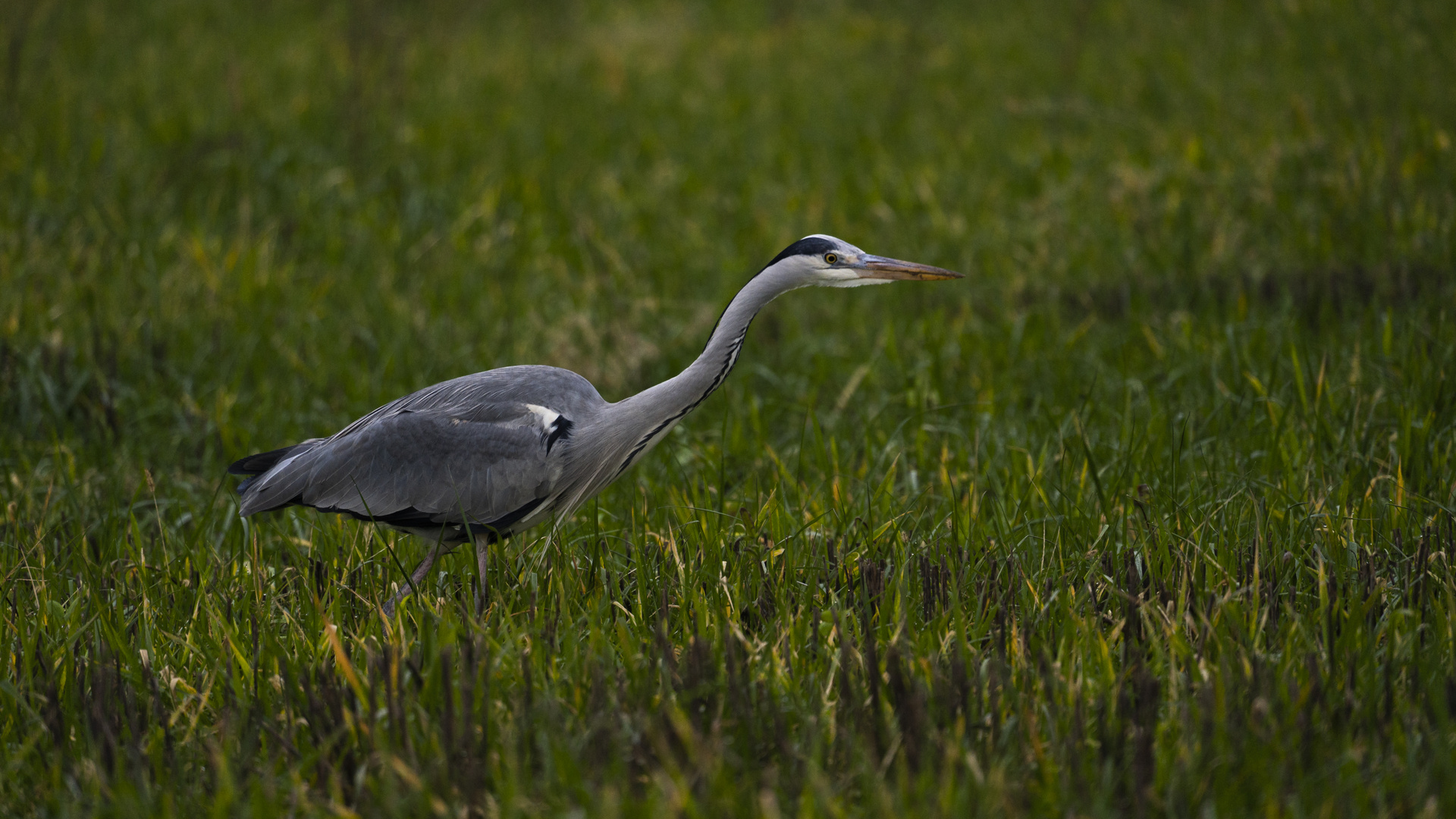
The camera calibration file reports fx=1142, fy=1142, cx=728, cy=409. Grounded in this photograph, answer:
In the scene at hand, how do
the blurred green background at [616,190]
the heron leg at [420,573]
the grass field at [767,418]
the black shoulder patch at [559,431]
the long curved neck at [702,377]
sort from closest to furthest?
the grass field at [767,418] → the heron leg at [420,573] → the long curved neck at [702,377] → the black shoulder patch at [559,431] → the blurred green background at [616,190]

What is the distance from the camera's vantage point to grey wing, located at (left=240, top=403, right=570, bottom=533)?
392cm

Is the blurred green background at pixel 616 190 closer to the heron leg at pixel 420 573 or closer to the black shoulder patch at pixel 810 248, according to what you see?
the heron leg at pixel 420 573

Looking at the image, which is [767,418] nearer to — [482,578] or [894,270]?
[894,270]

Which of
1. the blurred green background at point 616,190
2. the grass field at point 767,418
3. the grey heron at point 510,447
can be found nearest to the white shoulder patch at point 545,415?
the grey heron at point 510,447

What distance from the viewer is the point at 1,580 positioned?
349 centimetres

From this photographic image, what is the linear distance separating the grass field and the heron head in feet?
2.61

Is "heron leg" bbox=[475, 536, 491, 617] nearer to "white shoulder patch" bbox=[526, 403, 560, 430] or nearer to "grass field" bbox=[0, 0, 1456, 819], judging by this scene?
"grass field" bbox=[0, 0, 1456, 819]

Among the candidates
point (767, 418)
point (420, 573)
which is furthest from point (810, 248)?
point (767, 418)

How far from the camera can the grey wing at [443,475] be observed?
12.9 ft

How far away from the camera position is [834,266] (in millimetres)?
3777

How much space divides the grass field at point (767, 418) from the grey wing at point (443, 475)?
20cm

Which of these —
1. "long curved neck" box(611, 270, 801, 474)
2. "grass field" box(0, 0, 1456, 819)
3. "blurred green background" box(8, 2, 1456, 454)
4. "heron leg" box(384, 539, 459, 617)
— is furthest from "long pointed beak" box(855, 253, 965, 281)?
"blurred green background" box(8, 2, 1456, 454)

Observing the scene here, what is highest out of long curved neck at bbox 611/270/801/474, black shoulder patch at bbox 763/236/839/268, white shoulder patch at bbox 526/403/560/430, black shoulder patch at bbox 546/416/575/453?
black shoulder patch at bbox 763/236/839/268

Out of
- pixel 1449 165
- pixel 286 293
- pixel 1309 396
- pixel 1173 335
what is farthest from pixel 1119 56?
pixel 286 293
